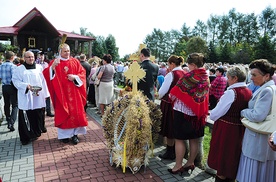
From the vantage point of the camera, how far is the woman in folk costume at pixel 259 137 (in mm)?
2844

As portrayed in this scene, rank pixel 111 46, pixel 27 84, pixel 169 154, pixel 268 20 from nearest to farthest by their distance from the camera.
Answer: pixel 169 154
pixel 27 84
pixel 111 46
pixel 268 20

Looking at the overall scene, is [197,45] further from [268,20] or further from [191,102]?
[191,102]

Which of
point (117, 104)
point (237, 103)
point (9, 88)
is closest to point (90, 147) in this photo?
point (117, 104)

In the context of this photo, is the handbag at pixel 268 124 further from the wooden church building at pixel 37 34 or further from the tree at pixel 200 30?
the tree at pixel 200 30

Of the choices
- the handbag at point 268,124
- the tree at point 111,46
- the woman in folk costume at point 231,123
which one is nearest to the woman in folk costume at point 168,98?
the woman in folk costume at point 231,123

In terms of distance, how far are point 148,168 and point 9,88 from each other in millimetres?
4390

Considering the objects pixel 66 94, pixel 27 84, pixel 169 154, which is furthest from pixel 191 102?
pixel 27 84

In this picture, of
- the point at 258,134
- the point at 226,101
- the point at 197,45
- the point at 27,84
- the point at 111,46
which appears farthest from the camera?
the point at 197,45

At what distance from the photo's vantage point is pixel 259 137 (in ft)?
9.68

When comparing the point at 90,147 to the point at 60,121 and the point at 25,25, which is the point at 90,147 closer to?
the point at 60,121

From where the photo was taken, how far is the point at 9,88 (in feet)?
20.9

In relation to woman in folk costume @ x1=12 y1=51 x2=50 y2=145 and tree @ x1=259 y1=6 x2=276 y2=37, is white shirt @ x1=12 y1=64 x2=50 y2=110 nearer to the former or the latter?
woman in folk costume @ x1=12 y1=51 x2=50 y2=145

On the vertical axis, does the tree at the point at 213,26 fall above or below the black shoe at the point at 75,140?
above

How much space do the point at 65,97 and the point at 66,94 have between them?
0.07 m
